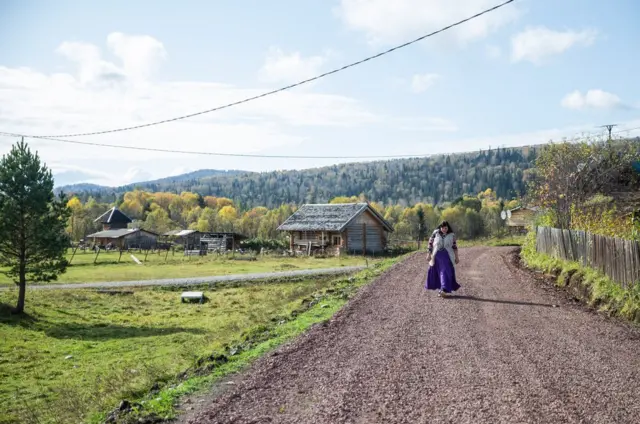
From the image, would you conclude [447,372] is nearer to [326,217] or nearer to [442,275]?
[442,275]

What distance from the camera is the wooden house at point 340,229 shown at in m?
51.3

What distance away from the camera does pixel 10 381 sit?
1340cm

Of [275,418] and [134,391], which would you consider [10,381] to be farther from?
Result: [275,418]

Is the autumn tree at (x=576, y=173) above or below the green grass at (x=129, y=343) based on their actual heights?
above

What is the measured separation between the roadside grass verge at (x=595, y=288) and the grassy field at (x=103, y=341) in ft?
25.4

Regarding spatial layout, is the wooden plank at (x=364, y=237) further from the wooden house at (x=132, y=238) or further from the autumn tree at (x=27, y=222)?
the wooden house at (x=132, y=238)

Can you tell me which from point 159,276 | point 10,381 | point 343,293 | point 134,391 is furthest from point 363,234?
point 134,391

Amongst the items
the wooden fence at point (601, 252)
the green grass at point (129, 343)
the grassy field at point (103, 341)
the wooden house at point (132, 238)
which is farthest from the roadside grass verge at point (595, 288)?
the wooden house at point (132, 238)

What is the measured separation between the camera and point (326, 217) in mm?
53219

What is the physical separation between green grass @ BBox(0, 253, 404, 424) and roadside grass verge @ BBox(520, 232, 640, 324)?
6038mm

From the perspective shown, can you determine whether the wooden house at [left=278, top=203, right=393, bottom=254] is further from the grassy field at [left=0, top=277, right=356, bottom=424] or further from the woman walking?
the woman walking

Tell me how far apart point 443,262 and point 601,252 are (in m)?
3.94

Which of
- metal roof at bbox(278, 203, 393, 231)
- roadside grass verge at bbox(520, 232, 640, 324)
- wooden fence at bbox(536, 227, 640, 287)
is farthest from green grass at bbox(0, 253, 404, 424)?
metal roof at bbox(278, 203, 393, 231)

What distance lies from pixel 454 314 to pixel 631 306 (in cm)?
351
